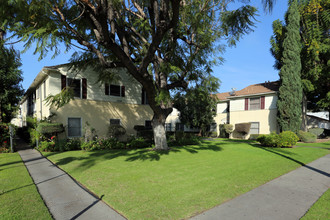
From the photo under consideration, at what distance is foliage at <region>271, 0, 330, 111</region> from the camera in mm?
19000

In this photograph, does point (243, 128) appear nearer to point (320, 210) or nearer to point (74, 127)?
point (74, 127)

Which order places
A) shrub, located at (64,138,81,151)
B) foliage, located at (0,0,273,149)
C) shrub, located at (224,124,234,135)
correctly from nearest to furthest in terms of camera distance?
foliage, located at (0,0,273,149), shrub, located at (64,138,81,151), shrub, located at (224,124,234,135)

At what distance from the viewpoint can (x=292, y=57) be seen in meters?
18.8

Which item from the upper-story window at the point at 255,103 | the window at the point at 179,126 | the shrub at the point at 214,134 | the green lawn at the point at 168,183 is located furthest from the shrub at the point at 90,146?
the window at the point at 179,126

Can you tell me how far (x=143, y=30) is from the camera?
34.0 feet

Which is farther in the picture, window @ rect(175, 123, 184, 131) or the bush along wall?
window @ rect(175, 123, 184, 131)

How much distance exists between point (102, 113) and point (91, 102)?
1.25 m

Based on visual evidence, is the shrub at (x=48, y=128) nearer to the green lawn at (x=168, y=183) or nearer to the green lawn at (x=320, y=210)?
the green lawn at (x=168, y=183)

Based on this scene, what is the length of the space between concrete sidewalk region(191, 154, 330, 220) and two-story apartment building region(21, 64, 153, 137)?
11.1 meters

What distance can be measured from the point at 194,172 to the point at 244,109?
64.5ft

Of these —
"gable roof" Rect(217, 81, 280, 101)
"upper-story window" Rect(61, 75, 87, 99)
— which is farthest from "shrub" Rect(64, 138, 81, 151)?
"gable roof" Rect(217, 81, 280, 101)

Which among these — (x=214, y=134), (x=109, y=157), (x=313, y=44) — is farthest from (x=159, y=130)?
(x=313, y=44)

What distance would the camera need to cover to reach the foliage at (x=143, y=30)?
5.97 metres

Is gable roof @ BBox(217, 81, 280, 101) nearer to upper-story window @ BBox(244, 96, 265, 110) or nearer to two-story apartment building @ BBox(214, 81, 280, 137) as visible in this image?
two-story apartment building @ BBox(214, 81, 280, 137)
